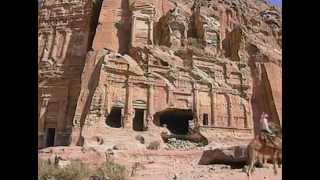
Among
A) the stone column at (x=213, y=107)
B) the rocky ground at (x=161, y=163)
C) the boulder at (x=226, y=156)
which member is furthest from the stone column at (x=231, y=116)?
the boulder at (x=226, y=156)

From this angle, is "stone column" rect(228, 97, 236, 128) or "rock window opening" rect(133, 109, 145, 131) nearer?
"rock window opening" rect(133, 109, 145, 131)

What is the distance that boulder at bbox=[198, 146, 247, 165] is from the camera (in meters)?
25.8

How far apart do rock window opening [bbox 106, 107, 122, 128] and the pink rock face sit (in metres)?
0.08

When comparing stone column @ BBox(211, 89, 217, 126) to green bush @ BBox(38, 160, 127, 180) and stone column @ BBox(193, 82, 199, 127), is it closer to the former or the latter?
stone column @ BBox(193, 82, 199, 127)

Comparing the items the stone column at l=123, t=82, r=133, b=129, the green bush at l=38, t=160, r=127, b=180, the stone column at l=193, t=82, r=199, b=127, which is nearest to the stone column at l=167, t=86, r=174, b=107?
the stone column at l=193, t=82, r=199, b=127

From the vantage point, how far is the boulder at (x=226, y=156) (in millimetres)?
25812

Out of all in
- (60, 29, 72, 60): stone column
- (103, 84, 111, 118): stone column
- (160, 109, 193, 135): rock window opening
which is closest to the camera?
(103, 84, 111, 118): stone column

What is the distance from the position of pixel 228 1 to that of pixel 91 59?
17.0 meters

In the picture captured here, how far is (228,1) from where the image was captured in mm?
45625

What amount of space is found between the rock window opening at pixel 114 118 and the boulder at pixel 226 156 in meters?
8.78

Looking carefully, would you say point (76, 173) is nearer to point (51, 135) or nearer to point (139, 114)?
point (139, 114)

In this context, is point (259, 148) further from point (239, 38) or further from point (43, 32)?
point (43, 32)

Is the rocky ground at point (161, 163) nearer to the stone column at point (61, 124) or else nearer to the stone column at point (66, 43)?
the stone column at point (61, 124)

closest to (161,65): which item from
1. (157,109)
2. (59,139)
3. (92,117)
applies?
(157,109)
